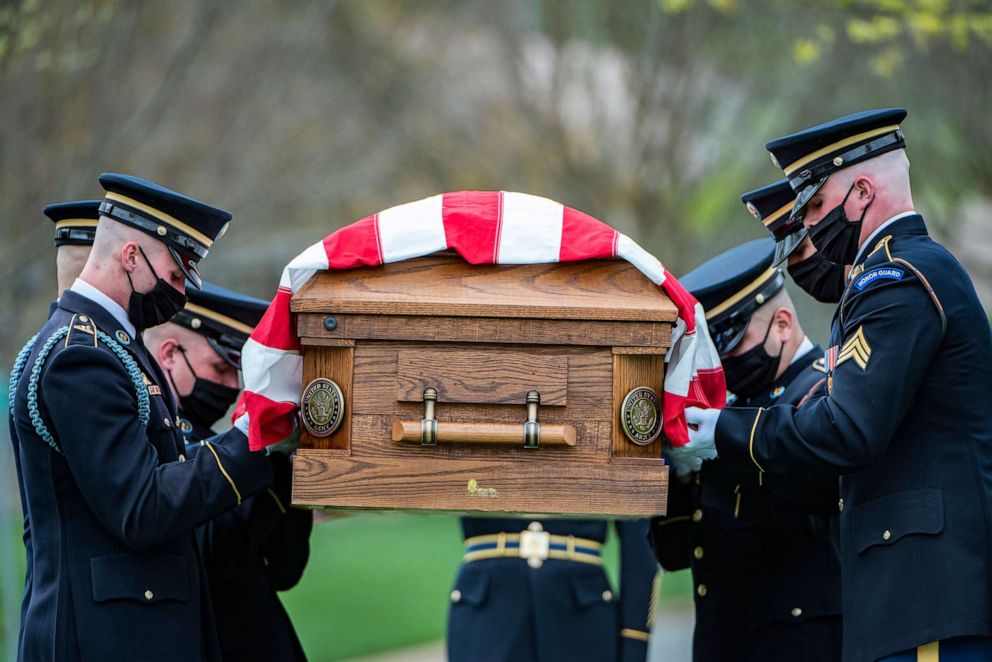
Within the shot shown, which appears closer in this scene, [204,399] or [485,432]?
[485,432]

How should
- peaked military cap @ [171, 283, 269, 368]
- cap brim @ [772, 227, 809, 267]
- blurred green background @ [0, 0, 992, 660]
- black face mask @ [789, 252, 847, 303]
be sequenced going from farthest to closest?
1. blurred green background @ [0, 0, 992, 660]
2. peaked military cap @ [171, 283, 269, 368]
3. black face mask @ [789, 252, 847, 303]
4. cap brim @ [772, 227, 809, 267]

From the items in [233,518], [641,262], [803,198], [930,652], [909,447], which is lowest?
[930,652]

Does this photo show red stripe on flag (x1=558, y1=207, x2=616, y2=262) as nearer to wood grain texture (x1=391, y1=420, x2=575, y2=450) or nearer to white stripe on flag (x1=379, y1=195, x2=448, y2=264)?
white stripe on flag (x1=379, y1=195, x2=448, y2=264)

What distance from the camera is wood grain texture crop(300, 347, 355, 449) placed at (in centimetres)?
362

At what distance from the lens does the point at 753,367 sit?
4.46m

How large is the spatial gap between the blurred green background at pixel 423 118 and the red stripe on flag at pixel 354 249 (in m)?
4.42

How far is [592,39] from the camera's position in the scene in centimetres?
1285

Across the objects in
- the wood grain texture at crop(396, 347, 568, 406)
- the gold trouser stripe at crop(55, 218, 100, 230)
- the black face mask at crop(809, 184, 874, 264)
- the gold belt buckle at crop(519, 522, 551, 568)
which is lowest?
the gold belt buckle at crop(519, 522, 551, 568)

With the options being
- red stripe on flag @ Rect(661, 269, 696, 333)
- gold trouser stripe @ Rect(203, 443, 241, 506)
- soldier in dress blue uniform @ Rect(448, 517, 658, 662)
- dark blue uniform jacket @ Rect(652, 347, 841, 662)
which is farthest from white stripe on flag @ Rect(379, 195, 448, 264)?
soldier in dress blue uniform @ Rect(448, 517, 658, 662)

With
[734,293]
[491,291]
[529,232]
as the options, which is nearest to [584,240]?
[529,232]

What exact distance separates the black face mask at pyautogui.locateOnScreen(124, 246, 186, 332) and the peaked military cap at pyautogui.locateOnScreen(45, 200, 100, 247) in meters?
0.37

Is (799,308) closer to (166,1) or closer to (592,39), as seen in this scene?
(592,39)

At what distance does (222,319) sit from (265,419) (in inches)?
39.9

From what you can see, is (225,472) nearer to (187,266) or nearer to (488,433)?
(187,266)
